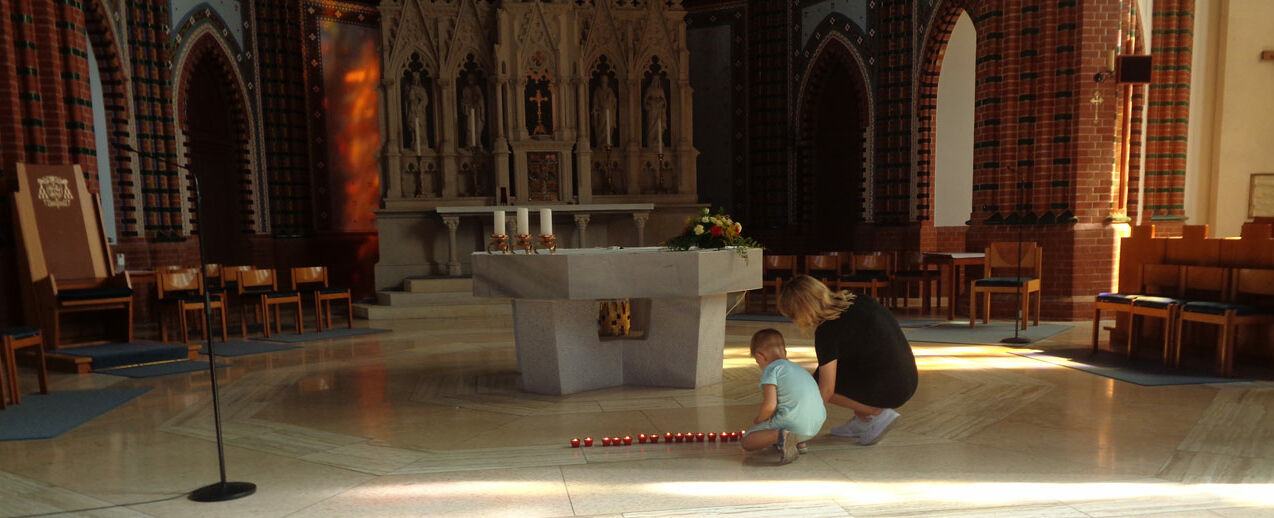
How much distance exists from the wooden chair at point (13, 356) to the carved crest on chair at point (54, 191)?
269 cm

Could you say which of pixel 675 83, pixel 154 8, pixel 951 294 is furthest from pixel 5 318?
pixel 951 294

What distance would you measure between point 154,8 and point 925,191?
40.5 ft

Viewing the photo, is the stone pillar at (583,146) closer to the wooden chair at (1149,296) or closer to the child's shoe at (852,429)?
the wooden chair at (1149,296)

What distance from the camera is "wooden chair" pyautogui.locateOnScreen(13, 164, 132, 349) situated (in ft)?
25.9

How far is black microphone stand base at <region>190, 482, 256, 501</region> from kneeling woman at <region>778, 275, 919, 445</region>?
294 cm

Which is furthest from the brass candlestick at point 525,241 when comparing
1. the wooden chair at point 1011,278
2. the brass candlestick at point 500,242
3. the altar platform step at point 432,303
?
the wooden chair at point 1011,278

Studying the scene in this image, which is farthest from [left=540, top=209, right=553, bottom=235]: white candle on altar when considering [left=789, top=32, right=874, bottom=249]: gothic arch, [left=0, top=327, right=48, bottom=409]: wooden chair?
[left=789, top=32, right=874, bottom=249]: gothic arch

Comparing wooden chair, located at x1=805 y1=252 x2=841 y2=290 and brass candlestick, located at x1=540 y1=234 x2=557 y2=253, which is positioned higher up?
brass candlestick, located at x1=540 y1=234 x2=557 y2=253

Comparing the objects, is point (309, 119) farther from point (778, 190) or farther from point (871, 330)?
point (871, 330)

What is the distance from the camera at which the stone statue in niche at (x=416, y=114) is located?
13.0 metres

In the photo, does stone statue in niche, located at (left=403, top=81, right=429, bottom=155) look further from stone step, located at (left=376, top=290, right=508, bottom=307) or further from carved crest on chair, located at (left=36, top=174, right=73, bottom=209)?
carved crest on chair, located at (left=36, top=174, right=73, bottom=209)

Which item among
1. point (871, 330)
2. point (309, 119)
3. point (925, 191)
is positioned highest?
point (309, 119)

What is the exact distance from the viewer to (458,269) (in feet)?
41.1

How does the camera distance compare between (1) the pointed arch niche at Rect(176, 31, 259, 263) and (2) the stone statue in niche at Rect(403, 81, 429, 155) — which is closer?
(2) the stone statue in niche at Rect(403, 81, 429, 155)
